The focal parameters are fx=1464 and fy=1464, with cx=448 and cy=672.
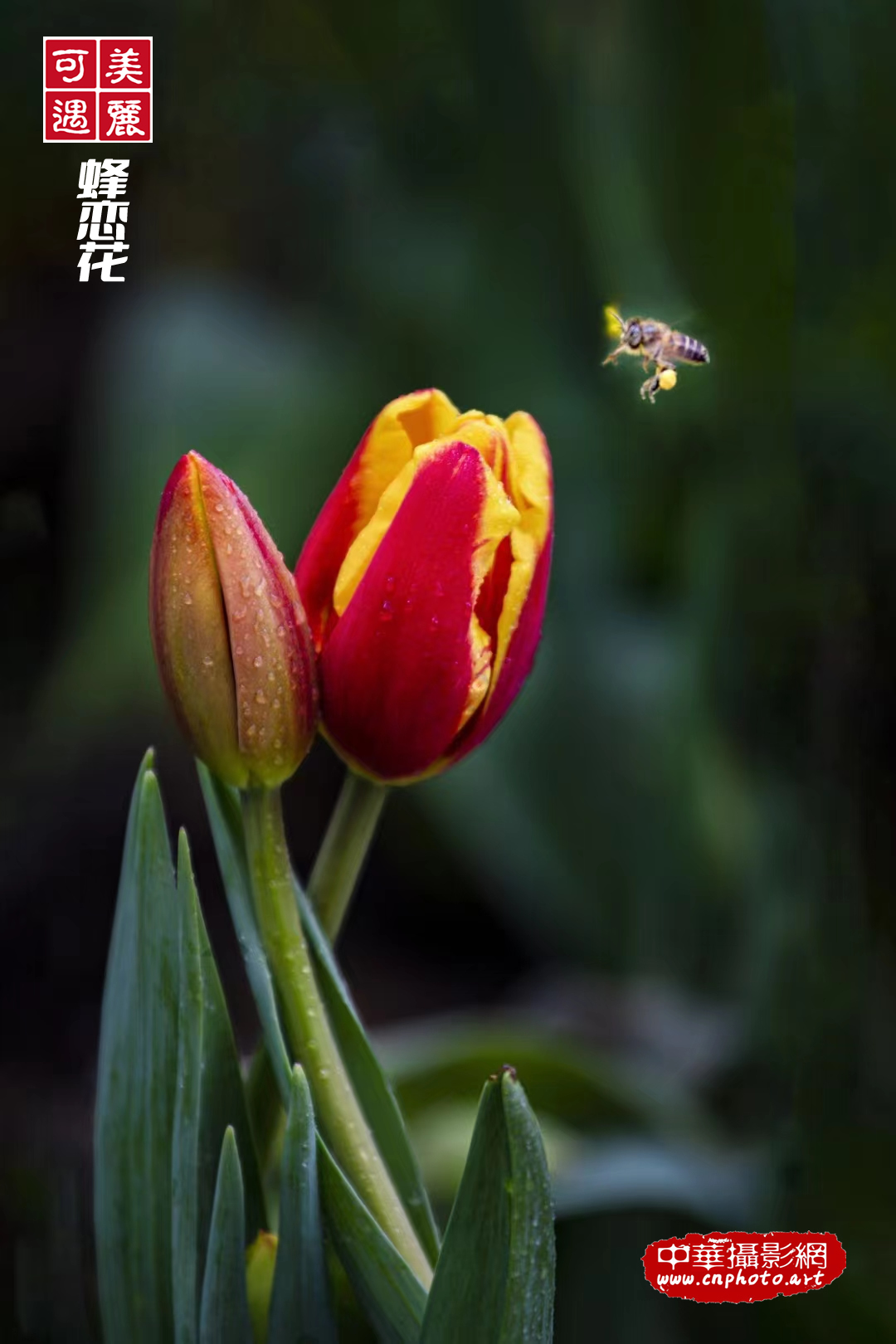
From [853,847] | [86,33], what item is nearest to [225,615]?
[86,33]

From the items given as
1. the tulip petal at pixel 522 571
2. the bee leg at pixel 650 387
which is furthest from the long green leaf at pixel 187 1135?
the bee leg at pixel 650 387

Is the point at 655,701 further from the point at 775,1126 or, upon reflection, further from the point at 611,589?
the point at 775,1126

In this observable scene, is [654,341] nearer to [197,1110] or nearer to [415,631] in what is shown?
[415,631]

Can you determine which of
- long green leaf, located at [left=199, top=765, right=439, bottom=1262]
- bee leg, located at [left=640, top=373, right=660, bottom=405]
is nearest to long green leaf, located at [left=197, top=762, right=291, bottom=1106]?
long green leaf, located at [left=199, top=765, right=439, bottom=1262]
